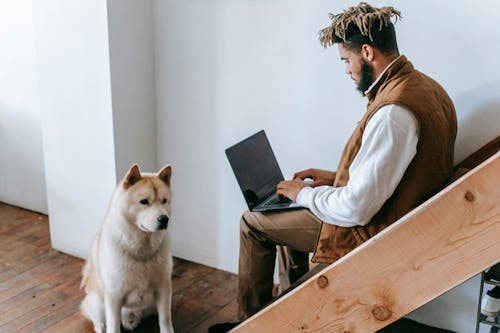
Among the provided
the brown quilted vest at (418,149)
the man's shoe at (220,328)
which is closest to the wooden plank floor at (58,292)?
the man's shoe at (220,328)

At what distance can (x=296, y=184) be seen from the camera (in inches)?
76.6

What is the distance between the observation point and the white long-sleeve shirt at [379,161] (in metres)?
1.59

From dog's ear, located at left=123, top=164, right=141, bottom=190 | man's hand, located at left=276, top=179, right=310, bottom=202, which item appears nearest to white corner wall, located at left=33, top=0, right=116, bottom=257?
dog's ear, located at left=123, top=164, right=141, bottom=190

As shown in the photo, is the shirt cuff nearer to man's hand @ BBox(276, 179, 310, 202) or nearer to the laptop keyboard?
man's hand @ BBox(276, 179, 310, 202)

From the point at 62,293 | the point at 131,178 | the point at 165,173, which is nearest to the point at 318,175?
the point at 165,173

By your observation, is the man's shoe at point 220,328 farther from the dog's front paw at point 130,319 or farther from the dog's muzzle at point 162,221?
the dog's muzzle at point 162,221

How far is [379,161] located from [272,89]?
3.09 ft

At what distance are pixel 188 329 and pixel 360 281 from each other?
1.21 m

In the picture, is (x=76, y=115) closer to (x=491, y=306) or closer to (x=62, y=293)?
(x=62, y=293)

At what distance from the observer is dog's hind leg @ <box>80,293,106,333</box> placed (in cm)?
222

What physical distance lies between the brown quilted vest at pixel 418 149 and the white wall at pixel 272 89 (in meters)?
0.29

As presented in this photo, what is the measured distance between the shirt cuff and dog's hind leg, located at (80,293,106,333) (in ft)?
2.94

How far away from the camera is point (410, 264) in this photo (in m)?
1.26

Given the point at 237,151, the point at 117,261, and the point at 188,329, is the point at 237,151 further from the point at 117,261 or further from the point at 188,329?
the point at 188,329
